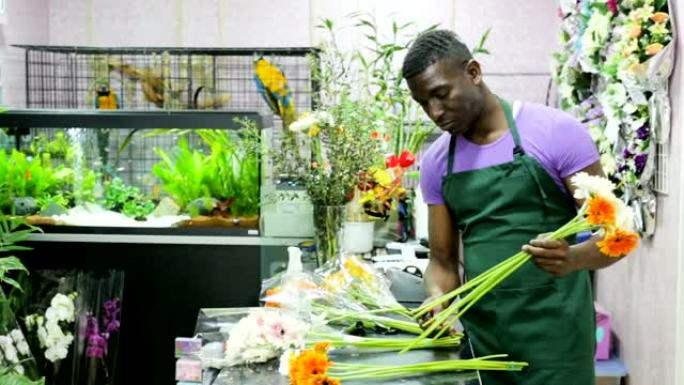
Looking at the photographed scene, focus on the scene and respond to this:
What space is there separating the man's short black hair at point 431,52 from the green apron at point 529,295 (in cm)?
19

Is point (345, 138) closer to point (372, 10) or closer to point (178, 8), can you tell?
point (372, 10)

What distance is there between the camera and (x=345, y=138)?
2.67 metres

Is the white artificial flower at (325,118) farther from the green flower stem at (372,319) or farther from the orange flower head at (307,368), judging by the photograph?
the orange flower head at (307,368)

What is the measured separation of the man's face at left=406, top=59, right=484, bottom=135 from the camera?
1.95 m

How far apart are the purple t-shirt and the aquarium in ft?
4.51

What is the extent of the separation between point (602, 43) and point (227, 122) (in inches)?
68.0

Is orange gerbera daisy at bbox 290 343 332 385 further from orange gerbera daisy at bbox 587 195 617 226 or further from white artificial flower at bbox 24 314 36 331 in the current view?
white artificial flower at bbox 24 314 36 331

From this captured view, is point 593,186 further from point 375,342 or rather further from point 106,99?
point 106,99

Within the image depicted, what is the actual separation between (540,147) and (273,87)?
324cm

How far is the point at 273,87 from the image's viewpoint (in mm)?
5078

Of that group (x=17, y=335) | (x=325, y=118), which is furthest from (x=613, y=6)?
(x=17, y=335)

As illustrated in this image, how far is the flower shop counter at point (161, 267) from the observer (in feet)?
11.4

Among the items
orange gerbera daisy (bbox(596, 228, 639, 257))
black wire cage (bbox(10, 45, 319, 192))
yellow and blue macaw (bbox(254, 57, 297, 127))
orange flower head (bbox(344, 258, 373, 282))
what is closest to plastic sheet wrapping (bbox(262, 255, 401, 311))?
orange flower head (bbox(344, 258, 373, 282))

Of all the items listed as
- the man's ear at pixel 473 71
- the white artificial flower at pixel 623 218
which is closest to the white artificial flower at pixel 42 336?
the man's ear at pixel 473 71
